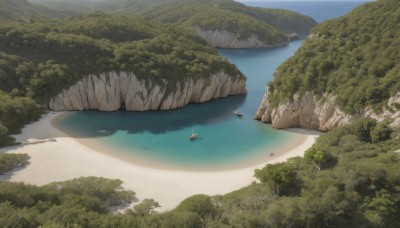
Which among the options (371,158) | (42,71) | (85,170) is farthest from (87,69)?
(371,158)

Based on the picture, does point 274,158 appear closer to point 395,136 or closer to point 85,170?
point 395,136

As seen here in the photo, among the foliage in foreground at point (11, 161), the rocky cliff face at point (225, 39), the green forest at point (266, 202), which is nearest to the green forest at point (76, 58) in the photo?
the foliage in foreground at point (11, 161)

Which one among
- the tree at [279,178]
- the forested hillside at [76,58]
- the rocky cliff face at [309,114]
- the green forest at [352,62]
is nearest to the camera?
the tree at [279,178]

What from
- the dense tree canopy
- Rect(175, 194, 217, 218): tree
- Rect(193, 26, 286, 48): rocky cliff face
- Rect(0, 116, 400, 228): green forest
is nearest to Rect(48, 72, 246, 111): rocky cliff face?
the dense tree canopy

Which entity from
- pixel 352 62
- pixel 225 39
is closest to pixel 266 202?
pixel 352 62

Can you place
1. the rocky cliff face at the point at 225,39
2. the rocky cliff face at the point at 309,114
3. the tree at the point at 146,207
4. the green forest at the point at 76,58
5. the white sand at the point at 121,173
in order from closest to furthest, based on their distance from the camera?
the tree at the point at 146,207 → the white sand at the point at 121,173 → the rocky cliff face at the point at 309,114 → the green forest at the point at 76,58 → the rocky cliff face at the point at 225,39

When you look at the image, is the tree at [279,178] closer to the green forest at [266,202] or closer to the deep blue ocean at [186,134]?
the green forest at [266,202]

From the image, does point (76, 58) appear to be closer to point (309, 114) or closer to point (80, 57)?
point (80, 57)
